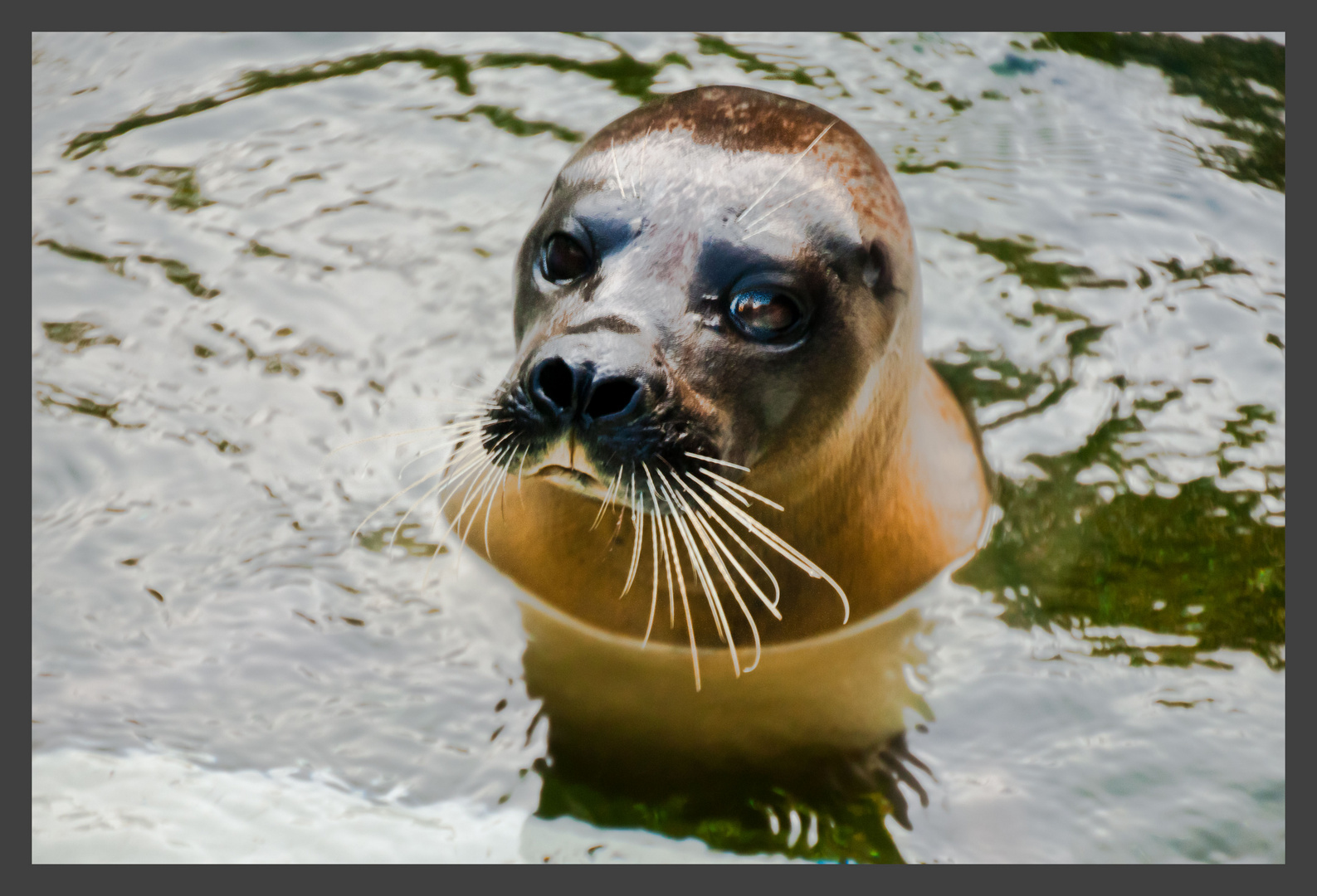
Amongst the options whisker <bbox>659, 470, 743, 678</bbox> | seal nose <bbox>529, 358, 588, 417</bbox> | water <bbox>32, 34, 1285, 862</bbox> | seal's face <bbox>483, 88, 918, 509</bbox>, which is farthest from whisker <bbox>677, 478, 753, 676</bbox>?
water <bbox>32, 34, 1285, 862</bbox>

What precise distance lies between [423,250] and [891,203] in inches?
80.6

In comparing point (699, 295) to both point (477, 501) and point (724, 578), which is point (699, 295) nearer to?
point (724, 578)

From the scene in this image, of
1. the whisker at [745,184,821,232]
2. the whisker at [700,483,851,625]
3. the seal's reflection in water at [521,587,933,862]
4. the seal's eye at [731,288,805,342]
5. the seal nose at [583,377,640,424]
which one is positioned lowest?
the seal's reflection in water at [521,587,933,862]

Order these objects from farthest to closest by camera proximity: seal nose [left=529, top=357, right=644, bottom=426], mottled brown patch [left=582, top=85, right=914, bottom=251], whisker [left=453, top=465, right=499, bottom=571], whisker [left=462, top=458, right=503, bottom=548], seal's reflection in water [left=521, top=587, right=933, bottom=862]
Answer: whisker [left=453, top=465, right=499, bottom=571], whisker [left=462, top=458, right=503, bottom=548], mottled brown patch [left=582, top=85, right=914, bottom=251], seal's reflection in water [left=521, top=587, right=933, bottom=862], seal nose [left=529, top=357, right=644, bottom=426]

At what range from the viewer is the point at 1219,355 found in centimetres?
491

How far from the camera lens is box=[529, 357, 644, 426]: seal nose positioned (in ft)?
9.48

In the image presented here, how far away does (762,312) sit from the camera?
323 centimetres

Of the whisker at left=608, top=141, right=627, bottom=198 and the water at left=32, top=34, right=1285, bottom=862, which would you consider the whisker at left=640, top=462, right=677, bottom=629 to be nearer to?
the water at left=32, top=34, right=1285, bottom=862

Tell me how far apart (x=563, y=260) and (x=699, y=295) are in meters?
0.39

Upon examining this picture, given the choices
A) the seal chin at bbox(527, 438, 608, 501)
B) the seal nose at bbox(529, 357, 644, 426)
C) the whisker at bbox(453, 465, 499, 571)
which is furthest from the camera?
the whisker at bbox(453, 465, 499, 571)

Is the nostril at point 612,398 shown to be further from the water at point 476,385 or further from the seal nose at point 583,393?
the water at point 476,385

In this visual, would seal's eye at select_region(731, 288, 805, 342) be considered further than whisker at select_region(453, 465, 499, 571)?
No

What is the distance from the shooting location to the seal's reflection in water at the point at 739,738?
128 inches

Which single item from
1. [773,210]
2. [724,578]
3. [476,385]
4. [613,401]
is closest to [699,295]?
[773,210]
